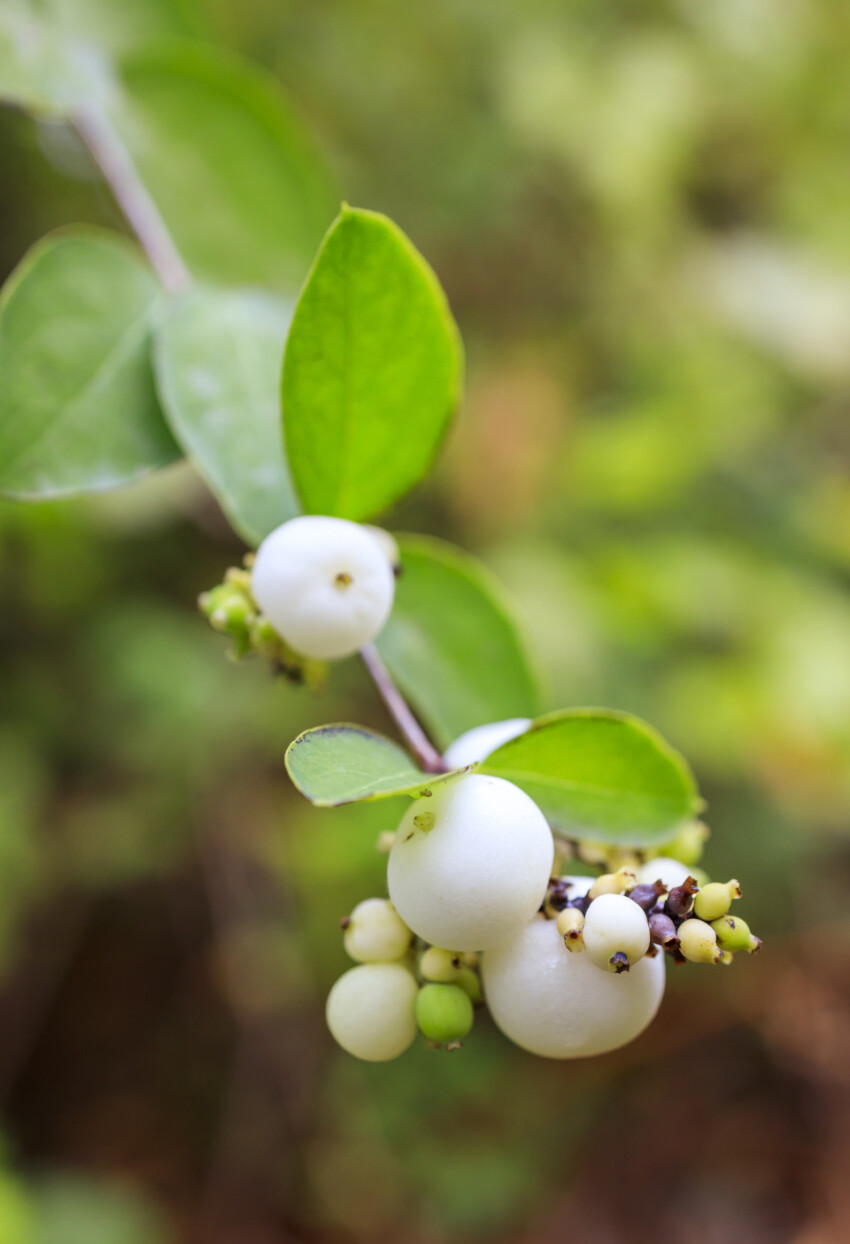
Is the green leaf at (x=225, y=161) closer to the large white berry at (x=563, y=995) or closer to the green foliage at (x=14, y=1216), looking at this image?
the large white berry at (x=563, y=995)

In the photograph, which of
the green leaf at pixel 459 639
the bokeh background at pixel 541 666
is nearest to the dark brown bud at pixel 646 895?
the green leaf at pixel 459 639

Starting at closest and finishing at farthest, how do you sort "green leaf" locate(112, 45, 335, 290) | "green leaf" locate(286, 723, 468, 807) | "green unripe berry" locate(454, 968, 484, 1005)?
"green leaf" locate(286, 723, 468, 807) < "green unripe berry" locate(454, 968, 484, 1005) < "green leaf" locate(112, 45, 335, 290)

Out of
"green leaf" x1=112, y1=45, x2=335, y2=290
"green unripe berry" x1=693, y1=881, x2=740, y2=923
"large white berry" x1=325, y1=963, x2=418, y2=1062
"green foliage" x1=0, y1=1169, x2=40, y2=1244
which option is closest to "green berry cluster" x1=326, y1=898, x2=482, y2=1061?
"large white berry" x1=325, y1=963, x2=418, y2=1062

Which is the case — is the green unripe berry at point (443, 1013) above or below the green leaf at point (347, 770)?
below

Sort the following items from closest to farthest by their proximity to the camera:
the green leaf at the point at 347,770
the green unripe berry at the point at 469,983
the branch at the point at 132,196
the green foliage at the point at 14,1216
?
1. the green leaf at the point at 347,770
2. the green unripe berry at the point at 469,983
3. the branch at the point at 132,196
4. the green foliage at the point at 14,1216

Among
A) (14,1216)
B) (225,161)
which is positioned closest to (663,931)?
(225,161)

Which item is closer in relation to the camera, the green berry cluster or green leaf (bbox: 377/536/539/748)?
the green berry cluster

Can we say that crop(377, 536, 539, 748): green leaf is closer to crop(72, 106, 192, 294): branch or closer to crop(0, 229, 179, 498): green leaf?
crop(0, 229, 179, 498): green leaf
